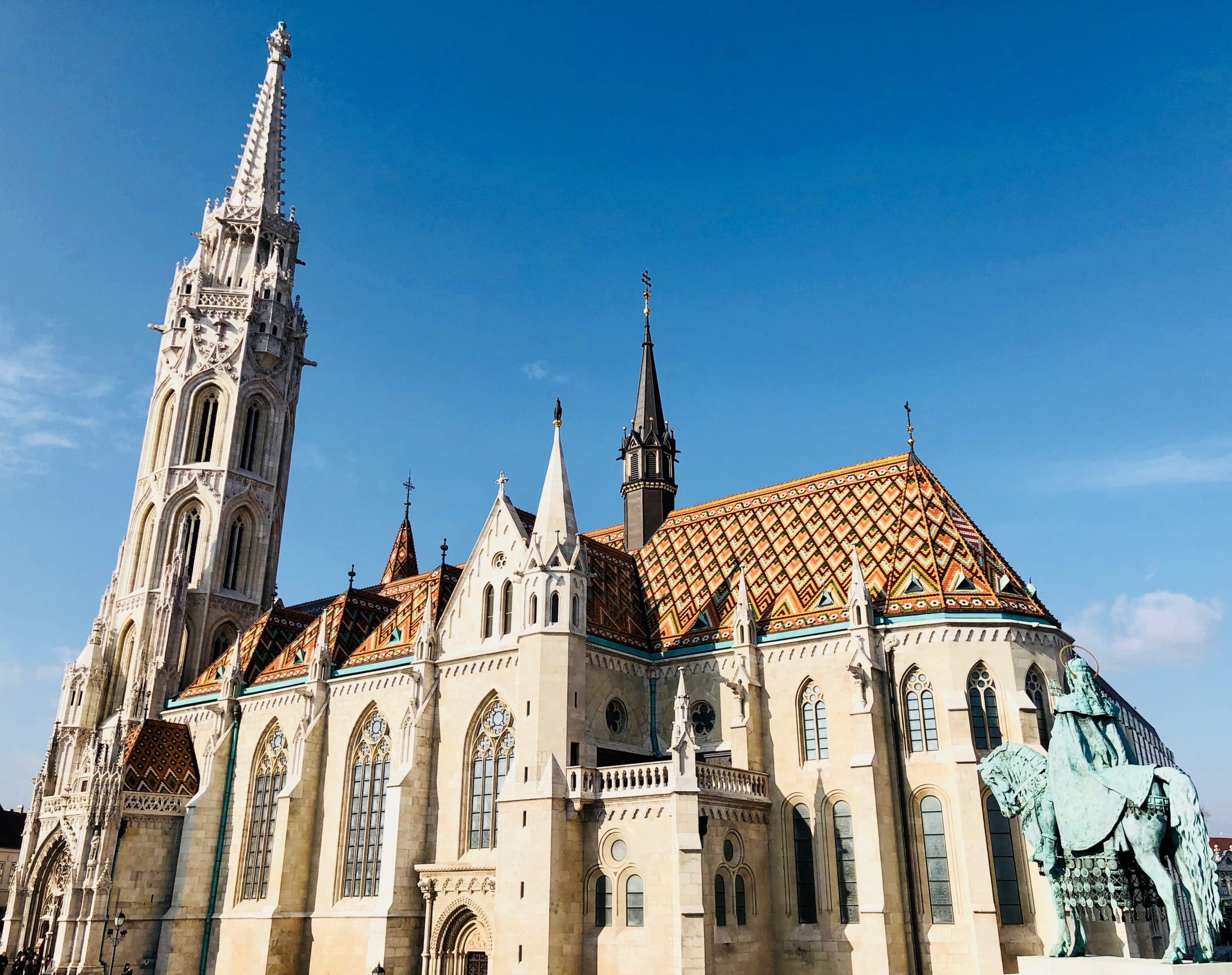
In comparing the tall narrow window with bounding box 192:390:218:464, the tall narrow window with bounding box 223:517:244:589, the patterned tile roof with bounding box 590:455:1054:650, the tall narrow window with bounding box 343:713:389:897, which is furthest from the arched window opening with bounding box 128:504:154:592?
the patterned tile roof with bounding box 590:455:1054:650

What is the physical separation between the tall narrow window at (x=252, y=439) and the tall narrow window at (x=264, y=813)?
17.1m

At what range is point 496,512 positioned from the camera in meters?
34.1

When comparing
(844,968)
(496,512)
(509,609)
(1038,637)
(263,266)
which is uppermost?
(263,266)

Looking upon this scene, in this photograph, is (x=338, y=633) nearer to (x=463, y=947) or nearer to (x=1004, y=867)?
(x=463, y=947)

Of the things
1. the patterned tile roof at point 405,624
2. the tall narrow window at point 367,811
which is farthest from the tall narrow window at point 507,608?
the tall narrow window at point 367,811

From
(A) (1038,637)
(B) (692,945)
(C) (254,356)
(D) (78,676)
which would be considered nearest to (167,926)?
(D) (78,676)

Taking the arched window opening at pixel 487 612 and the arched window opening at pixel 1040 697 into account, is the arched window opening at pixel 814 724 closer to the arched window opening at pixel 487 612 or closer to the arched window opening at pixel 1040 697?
the arched window opening at pixel 1040 697

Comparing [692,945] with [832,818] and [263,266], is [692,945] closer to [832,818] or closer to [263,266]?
[832,818]

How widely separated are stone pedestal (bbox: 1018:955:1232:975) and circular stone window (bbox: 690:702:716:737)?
48.2 feet

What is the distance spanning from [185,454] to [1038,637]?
133ft

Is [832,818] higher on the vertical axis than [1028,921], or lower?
higher

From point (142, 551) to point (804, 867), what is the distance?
36286mm

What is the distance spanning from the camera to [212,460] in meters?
50.5

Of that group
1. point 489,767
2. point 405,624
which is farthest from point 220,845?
point 489,767
